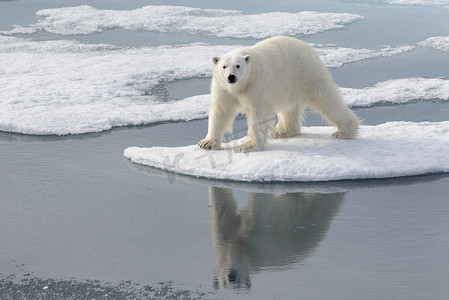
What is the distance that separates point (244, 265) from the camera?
388cm

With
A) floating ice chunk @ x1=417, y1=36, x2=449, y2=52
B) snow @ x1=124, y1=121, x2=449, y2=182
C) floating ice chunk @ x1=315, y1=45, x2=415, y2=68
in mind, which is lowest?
snow @ x1=124, y1=121, x2=449, y2=182

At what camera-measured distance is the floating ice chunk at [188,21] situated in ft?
37.6

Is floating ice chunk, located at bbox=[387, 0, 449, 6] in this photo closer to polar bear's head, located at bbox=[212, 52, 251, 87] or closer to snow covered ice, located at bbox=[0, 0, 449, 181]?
snow covered ice, located at bbox=[0, 0, 449, 181]

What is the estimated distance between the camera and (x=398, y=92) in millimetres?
7520

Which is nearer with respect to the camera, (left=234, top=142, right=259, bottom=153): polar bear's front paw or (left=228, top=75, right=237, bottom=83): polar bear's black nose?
(left=228, top=75, right=237, bottom=83): polar bear's black nose

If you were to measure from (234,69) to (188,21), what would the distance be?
7.30 metres

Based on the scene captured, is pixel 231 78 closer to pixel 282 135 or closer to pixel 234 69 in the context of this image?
pixel 234 69

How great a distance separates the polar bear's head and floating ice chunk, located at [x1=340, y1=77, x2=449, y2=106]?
2233 mm

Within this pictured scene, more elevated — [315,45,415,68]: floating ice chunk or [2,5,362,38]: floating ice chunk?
[2,5,362,38]: floating ice chunk

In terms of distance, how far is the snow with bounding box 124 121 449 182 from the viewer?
5.15 m

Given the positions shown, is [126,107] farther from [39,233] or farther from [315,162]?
[39,233]

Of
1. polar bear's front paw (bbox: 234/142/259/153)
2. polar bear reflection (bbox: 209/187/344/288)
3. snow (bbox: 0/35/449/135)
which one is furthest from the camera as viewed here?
snow (bbox: 0/35/449/135)

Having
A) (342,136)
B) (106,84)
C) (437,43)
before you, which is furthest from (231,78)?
(437,43)

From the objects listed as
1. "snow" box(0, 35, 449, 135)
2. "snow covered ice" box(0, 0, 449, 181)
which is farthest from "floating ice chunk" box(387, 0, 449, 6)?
"snow" box(0, 35, 449, 135)
